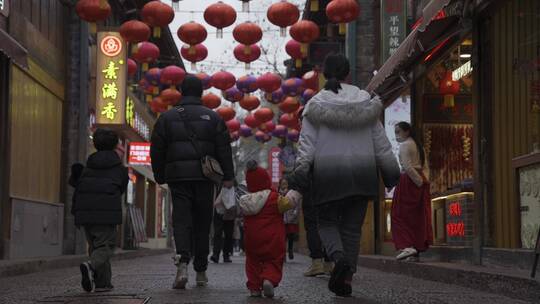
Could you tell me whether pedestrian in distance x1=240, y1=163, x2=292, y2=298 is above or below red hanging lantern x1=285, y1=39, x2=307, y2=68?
below

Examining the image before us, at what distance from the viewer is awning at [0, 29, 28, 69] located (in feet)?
37.4

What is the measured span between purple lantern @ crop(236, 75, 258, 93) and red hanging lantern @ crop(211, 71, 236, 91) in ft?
2.39

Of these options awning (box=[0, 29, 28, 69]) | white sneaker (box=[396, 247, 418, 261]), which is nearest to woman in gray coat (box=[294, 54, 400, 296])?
white sneaker (box=[396, 247, 418, 261])

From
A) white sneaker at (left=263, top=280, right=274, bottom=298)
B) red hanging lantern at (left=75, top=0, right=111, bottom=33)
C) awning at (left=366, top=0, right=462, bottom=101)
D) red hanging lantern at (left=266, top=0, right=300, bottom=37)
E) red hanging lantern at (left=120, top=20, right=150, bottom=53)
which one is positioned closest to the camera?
white sneaker at (left=263, top=280, right=274, bottom=298)

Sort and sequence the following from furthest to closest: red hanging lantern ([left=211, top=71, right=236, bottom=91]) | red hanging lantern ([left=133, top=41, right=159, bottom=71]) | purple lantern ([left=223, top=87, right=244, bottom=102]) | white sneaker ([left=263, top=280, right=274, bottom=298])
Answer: purple lantern ([left=223, top=87, right=244, bottom=102])
red hanging lantern ([left=211, top=71, right=236, bottom=91])
red hanging lantern ([left=133, top=41, right=159, bottom=71])
white sneaker ([left=263, top=280, right=274, bottom=298])

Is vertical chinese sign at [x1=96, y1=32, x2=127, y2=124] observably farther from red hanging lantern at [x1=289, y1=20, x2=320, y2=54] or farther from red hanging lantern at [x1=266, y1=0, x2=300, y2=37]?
red hanging lantern at [x1=266, y1=0, x2=300, y2=37]

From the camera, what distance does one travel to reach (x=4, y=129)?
14086 mm

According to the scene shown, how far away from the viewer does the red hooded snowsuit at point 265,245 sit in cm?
663

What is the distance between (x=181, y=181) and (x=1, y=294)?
1830 millimetres

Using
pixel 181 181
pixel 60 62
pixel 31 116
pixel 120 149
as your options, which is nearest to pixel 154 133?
pixel 181 181

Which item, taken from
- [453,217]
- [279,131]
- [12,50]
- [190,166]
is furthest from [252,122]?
[190,166]

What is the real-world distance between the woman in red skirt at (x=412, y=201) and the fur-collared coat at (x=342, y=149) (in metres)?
3.85

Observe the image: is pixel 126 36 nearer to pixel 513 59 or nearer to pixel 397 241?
pixel 397 241

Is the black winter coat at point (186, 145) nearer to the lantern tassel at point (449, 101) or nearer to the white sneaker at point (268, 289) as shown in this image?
the white sneaker at point (268, 289)
